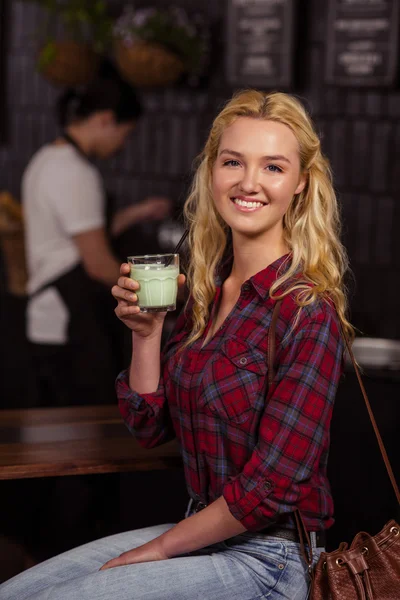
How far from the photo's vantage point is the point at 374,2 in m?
4.44

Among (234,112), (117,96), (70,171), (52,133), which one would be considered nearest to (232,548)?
(234,112)

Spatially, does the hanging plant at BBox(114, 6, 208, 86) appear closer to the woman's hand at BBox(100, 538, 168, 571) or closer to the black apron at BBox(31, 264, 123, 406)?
the black apron at BBox(31, 264, 123, 406)

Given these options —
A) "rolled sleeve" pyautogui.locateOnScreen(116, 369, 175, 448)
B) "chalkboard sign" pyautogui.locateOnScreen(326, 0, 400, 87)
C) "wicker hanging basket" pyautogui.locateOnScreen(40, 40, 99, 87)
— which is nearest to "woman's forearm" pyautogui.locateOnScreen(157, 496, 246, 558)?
"rolled sleeve" pyautogui.locateOnScreen(116, 369, 175, 448)

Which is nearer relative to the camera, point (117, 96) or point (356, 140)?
point (117, 96)

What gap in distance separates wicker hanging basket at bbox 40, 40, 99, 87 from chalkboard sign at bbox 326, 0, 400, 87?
1.40 meters

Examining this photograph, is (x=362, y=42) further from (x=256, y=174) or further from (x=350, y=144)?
(x=256, y=174)

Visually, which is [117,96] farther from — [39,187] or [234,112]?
[234,112]

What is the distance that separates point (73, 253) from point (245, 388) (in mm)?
2258

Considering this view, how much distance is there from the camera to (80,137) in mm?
4086

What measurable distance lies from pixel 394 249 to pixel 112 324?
144 cm

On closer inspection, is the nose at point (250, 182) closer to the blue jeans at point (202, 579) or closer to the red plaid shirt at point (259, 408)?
the red plaid shirt at point (259, 408)

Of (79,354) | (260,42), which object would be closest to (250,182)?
(79,354)

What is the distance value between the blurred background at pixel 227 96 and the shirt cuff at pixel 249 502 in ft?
5.63

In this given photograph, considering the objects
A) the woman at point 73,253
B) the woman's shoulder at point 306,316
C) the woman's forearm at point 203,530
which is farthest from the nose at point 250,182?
the woman at point 73,253
